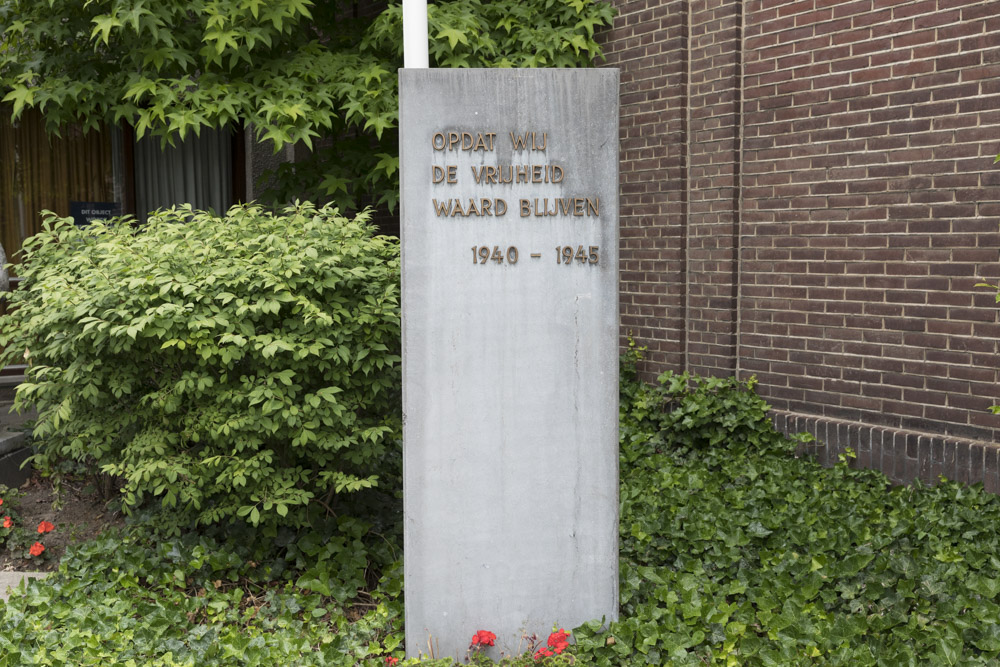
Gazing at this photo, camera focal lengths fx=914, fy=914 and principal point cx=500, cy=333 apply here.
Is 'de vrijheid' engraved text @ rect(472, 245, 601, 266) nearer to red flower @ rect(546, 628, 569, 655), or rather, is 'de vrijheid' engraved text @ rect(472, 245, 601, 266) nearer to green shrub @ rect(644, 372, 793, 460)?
red flower @ rect(546, 628, 569, 655)

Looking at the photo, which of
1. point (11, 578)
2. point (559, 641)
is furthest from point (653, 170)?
point (11, 578)

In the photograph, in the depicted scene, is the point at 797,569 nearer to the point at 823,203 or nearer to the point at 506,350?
the point at 506,350

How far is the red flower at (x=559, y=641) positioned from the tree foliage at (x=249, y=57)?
13.5ft

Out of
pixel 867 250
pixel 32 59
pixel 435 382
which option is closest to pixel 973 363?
pixel 867 250

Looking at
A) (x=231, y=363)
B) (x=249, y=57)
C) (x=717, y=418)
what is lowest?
(x=717, y=418)

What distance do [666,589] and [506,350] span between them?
1384 millimetres

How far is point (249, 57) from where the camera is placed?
6.77 metres

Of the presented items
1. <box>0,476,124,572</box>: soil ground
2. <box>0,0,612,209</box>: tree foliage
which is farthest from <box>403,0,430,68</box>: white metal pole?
<box>0,476,124,572</box>: soil ground

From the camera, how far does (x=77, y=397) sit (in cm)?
445

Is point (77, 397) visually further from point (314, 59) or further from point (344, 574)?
point (314, 59)

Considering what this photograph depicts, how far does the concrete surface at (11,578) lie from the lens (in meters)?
4.44

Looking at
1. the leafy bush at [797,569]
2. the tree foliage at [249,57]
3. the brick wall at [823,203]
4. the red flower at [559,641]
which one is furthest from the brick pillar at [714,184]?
the red flower at [559,641]

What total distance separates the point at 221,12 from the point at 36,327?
3061 millimetres

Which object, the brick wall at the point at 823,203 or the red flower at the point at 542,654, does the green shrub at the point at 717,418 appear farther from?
the red flower at the point at 542,654
